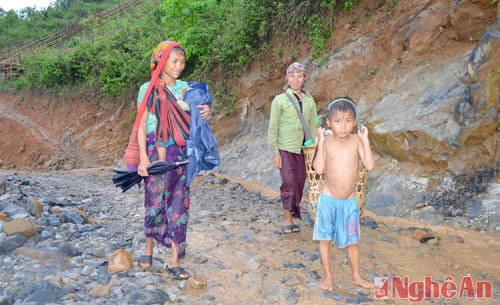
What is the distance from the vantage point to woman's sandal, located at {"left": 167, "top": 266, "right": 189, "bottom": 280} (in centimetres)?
328

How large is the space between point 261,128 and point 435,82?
4.39 m

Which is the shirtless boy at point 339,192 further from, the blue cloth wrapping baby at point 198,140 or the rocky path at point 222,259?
the blue cloth wrapping baby at point 198,140

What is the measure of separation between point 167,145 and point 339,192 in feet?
4.66

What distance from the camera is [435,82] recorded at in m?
6.39

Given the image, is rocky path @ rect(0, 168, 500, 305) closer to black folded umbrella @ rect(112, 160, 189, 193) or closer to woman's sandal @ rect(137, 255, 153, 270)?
woman's sandal @ rect(137, 255, 153, 270)

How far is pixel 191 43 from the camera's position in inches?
454

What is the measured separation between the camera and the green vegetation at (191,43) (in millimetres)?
9594

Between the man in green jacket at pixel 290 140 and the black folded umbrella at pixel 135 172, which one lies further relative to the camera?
the man in green jacket at pixel 290 140

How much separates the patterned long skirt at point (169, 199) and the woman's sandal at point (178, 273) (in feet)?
0.42

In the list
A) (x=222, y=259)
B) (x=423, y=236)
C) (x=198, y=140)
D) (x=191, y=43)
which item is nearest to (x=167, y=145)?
(x=198, y=140)

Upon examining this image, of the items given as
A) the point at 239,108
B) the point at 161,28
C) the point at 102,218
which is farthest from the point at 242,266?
the point at 161,28

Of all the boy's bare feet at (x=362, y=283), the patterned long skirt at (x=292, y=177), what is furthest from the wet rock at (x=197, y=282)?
the patterned long skirt at (x=292, y=177)

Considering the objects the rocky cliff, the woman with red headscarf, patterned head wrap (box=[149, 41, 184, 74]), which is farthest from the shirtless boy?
the rocky cliff

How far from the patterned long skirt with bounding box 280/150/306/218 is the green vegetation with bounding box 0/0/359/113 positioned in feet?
15.0
